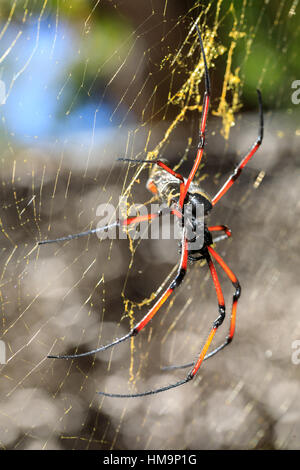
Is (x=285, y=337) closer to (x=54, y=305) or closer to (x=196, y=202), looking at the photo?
(x=54, y=305)

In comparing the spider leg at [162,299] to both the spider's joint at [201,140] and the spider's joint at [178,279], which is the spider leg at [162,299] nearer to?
the spider's joint at [178,279]

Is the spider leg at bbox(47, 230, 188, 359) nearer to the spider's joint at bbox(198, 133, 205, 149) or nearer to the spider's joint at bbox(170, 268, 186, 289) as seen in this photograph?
the spider's joint at bbox(170, 268, 186, 289)

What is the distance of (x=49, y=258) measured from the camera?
1392mm

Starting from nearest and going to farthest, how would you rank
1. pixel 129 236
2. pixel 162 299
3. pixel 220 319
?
pixel 162 299 < pixel 220 319 < pixel 129 236

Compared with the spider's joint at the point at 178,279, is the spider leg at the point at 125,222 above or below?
above

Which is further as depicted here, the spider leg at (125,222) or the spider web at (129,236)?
the spider web at (129,236)

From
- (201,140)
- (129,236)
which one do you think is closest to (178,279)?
(201,140)

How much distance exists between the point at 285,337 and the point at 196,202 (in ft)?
5.20

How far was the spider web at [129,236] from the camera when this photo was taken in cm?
95

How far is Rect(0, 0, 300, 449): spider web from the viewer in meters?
0.95

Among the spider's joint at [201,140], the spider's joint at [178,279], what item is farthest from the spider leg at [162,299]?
the spider's joint at [201,140]

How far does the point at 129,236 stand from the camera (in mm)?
1423

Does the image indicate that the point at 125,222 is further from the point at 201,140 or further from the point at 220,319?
the point at 220,319
